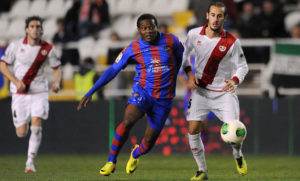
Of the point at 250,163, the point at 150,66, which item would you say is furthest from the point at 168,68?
the point at 250,163

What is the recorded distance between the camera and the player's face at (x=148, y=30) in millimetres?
8469

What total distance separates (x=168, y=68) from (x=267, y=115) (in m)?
6.12

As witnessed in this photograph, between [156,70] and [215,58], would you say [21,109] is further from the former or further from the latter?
[215,58]

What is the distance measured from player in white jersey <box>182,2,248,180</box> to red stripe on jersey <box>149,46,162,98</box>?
41 centimetres

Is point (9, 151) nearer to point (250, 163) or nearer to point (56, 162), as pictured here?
point (56, 162)

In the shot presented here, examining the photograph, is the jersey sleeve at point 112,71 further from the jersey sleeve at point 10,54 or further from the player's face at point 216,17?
the jersey sleeve at point 10,54

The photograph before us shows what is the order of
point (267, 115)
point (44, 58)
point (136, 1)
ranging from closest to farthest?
point (44, 58), point (267, 115), point (136, 1)

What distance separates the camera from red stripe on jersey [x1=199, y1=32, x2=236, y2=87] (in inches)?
348

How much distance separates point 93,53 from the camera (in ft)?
55.0

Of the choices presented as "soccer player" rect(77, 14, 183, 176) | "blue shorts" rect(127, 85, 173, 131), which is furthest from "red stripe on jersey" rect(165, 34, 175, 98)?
"blue shorts" rect(127, 85, 173, 131)

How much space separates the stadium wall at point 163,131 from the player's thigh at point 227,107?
18.1ft

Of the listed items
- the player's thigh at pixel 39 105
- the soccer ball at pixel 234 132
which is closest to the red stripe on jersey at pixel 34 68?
the player's thigh at pixel 39 105

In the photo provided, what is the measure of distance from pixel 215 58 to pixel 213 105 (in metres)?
0.61

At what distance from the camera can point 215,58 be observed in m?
8.88
